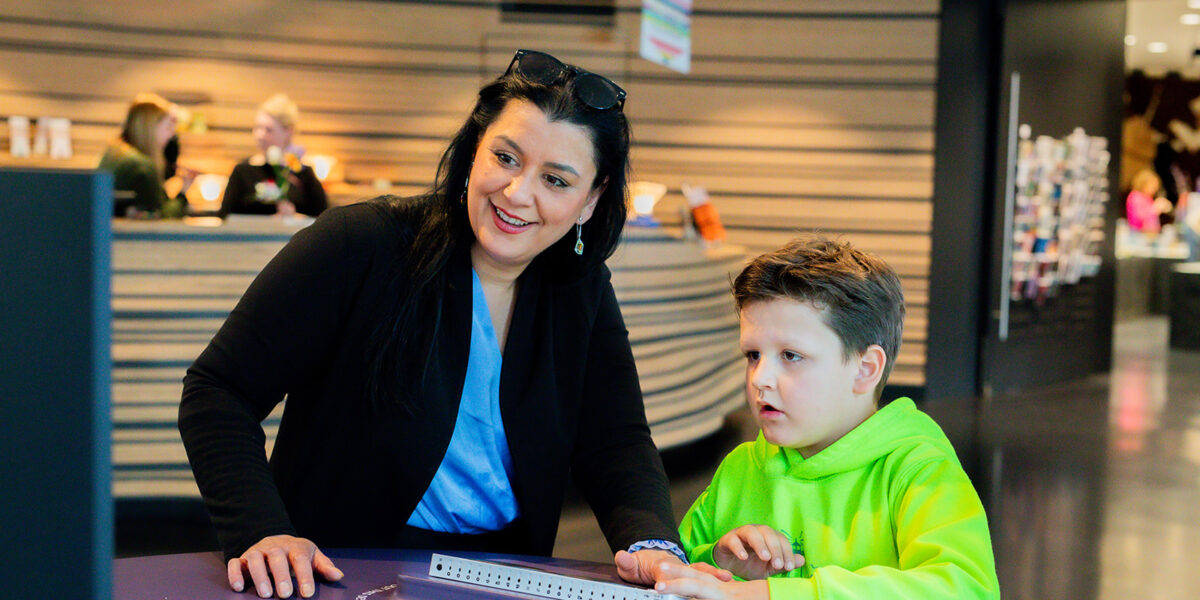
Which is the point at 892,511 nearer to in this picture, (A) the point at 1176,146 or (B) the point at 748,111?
(B) the point at 748,111

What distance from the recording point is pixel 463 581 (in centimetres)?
124

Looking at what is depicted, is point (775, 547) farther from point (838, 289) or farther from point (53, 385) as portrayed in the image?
point (53, 385)

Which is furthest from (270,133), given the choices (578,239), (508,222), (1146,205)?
(1146,205)

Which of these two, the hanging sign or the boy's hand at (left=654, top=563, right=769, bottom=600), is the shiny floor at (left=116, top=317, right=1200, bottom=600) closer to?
the hanging sign

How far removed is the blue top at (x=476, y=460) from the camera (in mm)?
1691

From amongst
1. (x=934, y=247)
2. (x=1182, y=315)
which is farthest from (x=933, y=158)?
(x=1182, y=315)

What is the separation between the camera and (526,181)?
1.62 metres

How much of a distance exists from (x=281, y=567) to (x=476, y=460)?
0.46 metres

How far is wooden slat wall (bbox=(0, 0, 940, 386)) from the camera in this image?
279 inches

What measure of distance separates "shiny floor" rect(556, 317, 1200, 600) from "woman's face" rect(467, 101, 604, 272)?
7.68 ft

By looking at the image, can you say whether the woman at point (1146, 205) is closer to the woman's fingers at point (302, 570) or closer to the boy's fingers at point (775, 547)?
the boy's fingers at point (775, 547)

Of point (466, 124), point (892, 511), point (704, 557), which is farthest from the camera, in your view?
point (466, 124)

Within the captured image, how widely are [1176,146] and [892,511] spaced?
18528 millimetres

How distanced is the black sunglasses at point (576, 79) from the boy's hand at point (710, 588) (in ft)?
2.46
